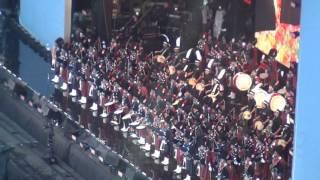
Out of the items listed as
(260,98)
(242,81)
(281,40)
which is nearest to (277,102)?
(260,98)

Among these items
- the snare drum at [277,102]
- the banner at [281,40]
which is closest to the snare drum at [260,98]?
the snare drum at [277,102]

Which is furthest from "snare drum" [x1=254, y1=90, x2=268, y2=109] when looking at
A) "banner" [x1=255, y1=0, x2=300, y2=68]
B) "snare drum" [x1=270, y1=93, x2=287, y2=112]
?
"banner" [x1=255, y1=0, x2=300, y2=68]

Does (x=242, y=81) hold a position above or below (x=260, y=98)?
A: above

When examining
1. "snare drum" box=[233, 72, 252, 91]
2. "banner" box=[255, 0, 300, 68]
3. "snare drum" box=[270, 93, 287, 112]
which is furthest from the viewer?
"banner" box=[255, 0, 300, 68]

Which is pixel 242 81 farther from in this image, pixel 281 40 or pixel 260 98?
pixel 281 40

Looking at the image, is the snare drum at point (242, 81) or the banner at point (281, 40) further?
the banner at point (281, 40)

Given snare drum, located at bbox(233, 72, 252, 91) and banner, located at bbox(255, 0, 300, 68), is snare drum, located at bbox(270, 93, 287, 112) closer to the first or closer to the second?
snare drum, located at bbox(233, 72, 252, 91)

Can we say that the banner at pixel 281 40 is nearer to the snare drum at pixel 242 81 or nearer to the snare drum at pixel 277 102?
the snare drum at pixel 242 81
